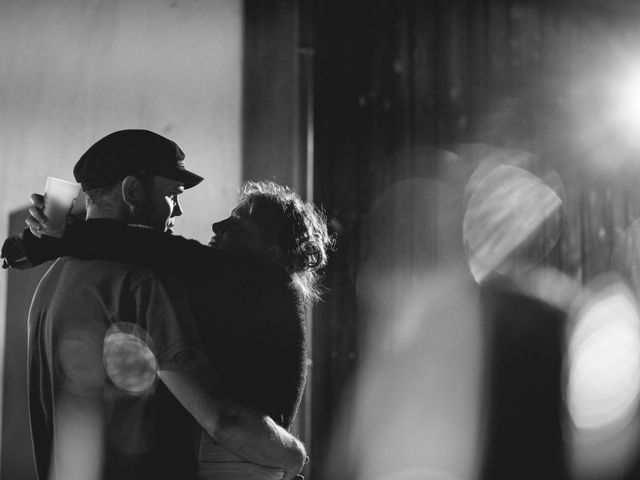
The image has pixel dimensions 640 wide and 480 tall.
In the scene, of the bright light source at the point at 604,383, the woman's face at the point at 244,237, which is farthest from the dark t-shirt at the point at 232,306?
the bright light source at the point at 604,383

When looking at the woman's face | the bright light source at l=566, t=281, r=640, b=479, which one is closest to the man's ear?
the woman's face

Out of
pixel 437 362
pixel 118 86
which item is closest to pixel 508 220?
pixel 437 362

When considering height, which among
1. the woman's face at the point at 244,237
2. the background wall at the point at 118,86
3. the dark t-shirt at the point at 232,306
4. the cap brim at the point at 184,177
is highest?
the background wall at the point at 118,86

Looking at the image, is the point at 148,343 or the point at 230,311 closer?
the point at 148,343

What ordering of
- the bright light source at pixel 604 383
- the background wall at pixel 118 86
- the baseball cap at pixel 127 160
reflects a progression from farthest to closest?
the bright light source at pixel 604 383 → the background wall at pixel 118 86 → the baseball cap at pixel 127 160

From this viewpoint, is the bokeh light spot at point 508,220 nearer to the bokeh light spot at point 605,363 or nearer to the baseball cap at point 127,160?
the bokeh light spot at point 605,363

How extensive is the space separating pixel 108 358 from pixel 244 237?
77 centimetres

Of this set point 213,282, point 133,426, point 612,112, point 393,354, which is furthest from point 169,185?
point 612,112

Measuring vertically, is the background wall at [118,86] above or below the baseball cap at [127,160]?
above

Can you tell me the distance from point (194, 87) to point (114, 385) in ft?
5.71

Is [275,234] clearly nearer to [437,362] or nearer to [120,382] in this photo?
[120,382]

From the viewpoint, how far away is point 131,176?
1810 mm

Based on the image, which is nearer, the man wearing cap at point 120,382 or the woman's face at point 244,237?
the man wearing cap at point 120,382

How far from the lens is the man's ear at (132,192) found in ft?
5.94
